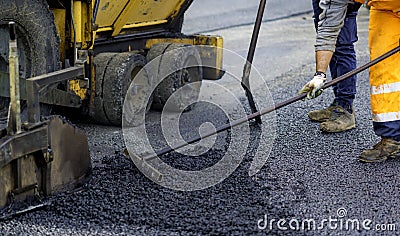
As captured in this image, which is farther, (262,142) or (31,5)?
(262,142)

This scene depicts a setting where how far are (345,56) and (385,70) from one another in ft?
3.16

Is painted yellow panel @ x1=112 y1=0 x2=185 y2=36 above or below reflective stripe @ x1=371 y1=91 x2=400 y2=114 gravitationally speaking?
above

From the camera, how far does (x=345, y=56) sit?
5.41 m

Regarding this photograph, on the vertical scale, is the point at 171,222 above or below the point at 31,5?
below

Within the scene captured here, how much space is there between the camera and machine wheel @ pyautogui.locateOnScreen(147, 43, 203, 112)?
5.84 metres

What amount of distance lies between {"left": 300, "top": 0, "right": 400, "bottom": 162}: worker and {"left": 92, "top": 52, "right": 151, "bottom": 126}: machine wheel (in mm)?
1650

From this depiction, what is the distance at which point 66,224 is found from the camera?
11.6ft

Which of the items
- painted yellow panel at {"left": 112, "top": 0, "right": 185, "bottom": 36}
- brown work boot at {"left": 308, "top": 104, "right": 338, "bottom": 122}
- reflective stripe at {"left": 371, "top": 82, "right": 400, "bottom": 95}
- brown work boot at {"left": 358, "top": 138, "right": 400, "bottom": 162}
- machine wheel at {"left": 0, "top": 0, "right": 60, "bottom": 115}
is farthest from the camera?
brown work boot at {"left": 308, "top": 104, "right": 338, "bottom": 122}

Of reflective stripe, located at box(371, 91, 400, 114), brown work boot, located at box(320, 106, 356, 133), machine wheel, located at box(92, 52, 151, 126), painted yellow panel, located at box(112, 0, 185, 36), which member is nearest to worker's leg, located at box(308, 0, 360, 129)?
brown work boot, located at box(320, 106, 356, 133)

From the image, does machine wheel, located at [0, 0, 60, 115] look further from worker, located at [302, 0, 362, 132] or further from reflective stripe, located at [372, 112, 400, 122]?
reflective stripe, located at [372, 112, 400, 122]

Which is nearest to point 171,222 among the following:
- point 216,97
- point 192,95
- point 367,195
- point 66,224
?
point 66,224

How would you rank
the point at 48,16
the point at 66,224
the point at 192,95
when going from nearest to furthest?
the point at 66,224 → the point at 48,16 → the point at 192,95

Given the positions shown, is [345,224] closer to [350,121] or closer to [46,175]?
[46,175]

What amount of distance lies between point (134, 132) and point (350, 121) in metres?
1.66
